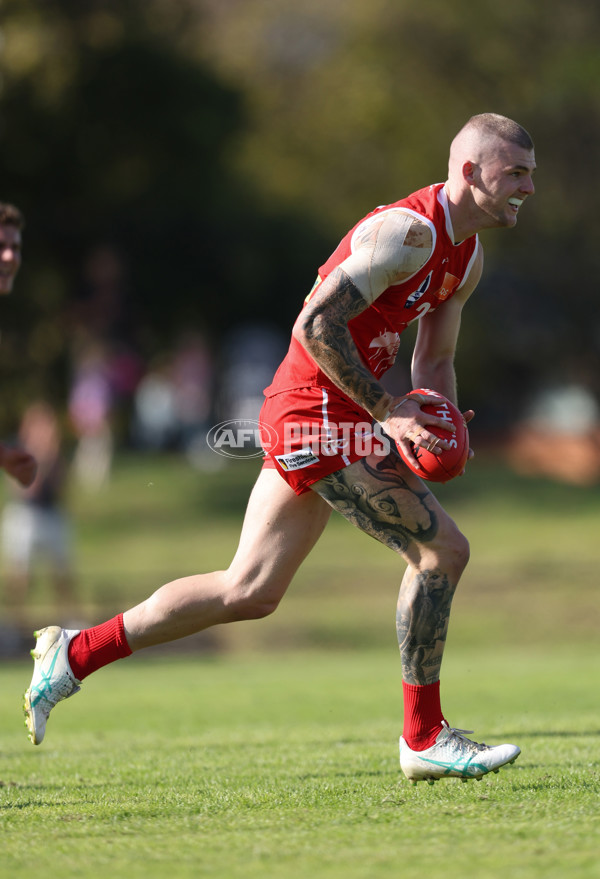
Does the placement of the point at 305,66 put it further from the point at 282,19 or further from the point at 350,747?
the point at 350,747

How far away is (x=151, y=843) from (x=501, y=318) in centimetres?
3103

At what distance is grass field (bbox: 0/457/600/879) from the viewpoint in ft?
12.8

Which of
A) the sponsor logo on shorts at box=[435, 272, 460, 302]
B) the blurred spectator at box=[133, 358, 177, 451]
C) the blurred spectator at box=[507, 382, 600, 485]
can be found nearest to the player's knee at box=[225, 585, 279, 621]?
the sponsor logo on shorts at box=[435, 272, 460, 302]

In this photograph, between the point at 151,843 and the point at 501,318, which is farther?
the point at 501,318

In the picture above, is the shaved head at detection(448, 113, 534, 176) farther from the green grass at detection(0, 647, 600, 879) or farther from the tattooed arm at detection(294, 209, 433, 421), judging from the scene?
the green grass at detection(0, 647, 600, 879)

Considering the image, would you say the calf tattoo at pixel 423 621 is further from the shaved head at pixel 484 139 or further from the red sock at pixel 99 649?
the shaved head at pixel 484 139

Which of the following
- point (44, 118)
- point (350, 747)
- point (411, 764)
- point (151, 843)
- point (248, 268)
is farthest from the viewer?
point (248, 268)

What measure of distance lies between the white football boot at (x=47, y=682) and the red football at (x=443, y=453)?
1678mm

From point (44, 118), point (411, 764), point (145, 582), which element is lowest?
point (145, 582)

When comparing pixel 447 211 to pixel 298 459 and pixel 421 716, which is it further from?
pixel 421 716

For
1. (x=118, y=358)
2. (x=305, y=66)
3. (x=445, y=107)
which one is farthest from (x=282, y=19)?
(x=118, y=358)

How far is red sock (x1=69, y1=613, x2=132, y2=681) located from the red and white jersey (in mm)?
1198

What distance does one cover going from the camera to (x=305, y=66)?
46344 mm

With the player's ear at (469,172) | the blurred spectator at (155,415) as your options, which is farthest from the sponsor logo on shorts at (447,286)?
the blurred spectator at (155,415)
